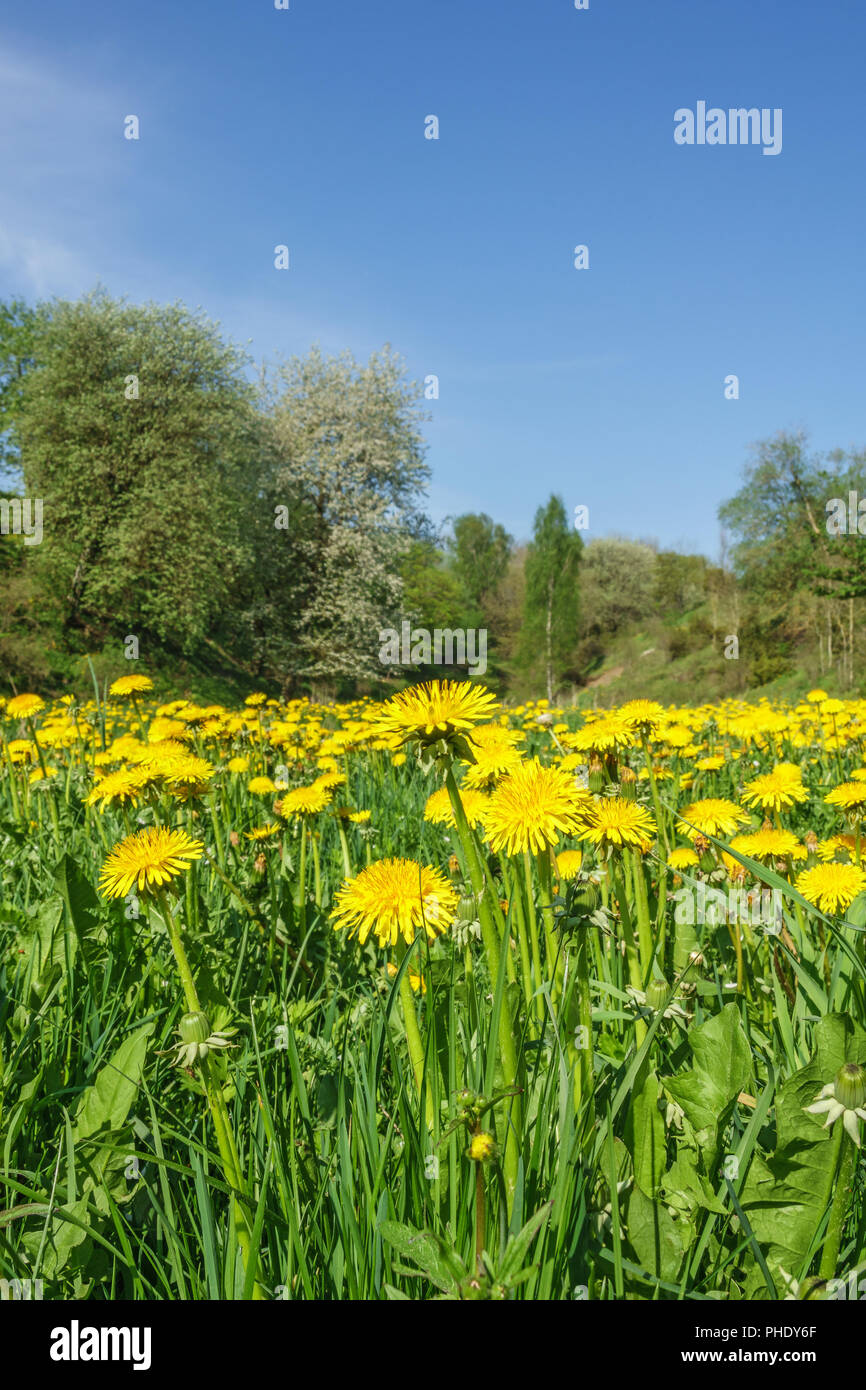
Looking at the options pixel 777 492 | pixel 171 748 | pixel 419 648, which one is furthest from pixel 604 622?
pixel 171 748

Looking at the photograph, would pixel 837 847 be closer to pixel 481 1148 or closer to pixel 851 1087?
pixel 851 1087

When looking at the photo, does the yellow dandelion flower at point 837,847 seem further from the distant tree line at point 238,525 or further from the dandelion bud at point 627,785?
the distant tree line at point 238,525

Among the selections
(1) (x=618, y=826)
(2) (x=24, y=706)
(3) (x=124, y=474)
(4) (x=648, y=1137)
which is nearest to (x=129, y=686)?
(2) (x=24, y=706)

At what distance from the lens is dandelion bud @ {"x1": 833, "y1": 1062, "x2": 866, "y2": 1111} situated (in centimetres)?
79

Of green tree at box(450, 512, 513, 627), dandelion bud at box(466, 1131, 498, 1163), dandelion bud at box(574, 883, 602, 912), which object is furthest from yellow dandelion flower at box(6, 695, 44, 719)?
green tree at box(450, 512, 513, 627)

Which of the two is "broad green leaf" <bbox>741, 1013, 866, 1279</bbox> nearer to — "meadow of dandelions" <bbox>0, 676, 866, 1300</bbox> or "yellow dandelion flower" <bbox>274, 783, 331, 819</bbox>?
"meadow of dandelions" <bbox>0, 676, 866, 1300</bbox>

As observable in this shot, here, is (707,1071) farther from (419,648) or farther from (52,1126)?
(419,648)

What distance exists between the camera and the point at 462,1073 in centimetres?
126

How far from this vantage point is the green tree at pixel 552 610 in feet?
135

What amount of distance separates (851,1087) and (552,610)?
1626 inches

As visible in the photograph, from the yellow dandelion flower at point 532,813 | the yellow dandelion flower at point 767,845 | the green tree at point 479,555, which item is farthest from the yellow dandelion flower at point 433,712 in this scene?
the green tree at point 479,555

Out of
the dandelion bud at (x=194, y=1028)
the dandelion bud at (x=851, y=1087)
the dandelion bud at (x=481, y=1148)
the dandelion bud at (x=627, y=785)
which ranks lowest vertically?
the dandelion bud at (x=481, y=1148)

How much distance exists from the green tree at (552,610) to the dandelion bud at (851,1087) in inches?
1581
